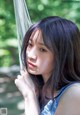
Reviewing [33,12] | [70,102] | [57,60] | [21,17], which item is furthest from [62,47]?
[33,12]

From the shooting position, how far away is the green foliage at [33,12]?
1573 mm

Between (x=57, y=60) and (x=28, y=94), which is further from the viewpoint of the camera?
(x=28, y=94)

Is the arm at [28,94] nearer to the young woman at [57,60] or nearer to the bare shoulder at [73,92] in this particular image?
the young woman at [57,60]

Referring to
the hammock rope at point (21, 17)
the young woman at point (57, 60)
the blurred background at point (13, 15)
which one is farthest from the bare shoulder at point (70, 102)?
the blurred background at point (13, 15)

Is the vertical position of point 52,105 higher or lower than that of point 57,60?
lower

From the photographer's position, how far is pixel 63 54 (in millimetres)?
946

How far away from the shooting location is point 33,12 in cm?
158

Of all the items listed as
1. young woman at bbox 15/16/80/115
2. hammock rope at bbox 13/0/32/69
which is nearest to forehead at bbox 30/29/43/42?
young woman at bbox 15/16/80/115

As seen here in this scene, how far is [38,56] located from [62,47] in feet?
0.28

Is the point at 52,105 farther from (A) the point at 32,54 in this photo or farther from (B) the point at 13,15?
(B) the point at 13,15

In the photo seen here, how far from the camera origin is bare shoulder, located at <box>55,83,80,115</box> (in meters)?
0.95

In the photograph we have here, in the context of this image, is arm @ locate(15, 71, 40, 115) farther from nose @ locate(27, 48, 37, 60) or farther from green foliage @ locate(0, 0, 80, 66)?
green foliage @ locate(0, 0, 80, 66)

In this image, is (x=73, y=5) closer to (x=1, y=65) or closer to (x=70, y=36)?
(x=1, y=65)

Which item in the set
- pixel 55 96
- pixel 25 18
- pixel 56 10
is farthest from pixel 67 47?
pixel 56 10
